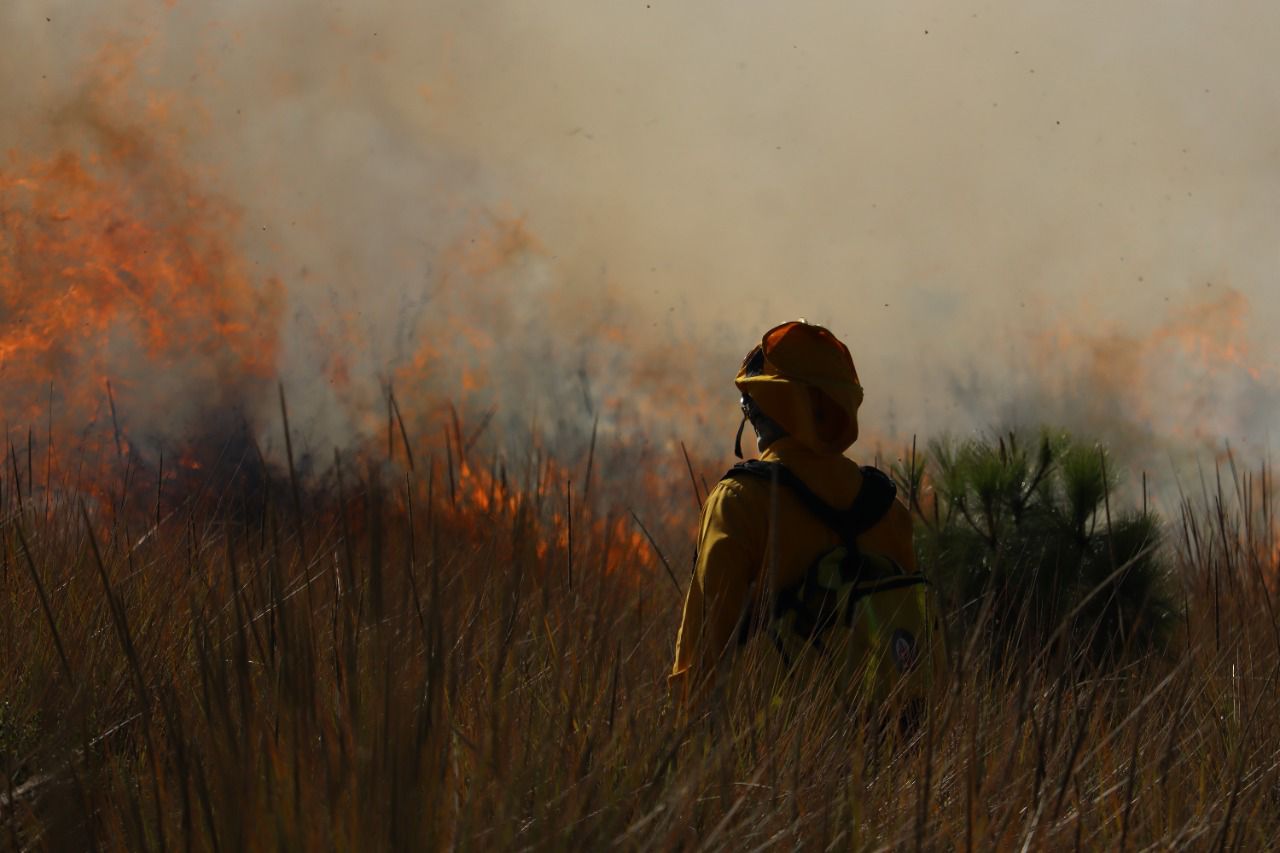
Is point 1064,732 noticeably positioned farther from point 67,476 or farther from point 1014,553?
point 67,476

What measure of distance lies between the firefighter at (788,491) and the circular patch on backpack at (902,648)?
0.90 ft

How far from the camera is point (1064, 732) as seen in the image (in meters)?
2.78

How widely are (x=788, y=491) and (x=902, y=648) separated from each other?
0.52 meters

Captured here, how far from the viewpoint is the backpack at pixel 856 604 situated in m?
3.44


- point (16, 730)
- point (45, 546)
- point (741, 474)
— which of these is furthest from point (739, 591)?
point (45, 546)

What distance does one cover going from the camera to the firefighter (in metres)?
3.64

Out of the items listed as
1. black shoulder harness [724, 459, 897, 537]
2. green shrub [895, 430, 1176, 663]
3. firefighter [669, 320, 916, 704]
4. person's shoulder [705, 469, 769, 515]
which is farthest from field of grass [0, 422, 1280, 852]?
green shrub [895, 430, 1176, 663]

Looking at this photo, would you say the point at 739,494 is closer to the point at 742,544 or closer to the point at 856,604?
the point at 742,544

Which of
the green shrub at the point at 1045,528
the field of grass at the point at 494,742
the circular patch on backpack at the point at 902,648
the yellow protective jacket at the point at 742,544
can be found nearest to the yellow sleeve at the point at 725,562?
the yellow protective jacket at the point at 742,544

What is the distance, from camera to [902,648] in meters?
3.49

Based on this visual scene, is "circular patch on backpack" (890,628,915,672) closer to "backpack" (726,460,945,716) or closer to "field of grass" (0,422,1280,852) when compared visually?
"backpack" (726,460,945,716)

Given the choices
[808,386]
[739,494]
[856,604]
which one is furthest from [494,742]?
[808,386]

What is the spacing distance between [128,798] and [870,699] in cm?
172

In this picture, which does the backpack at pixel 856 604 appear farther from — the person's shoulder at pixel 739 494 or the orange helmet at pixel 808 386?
the orange helmet at pixel 808 386
